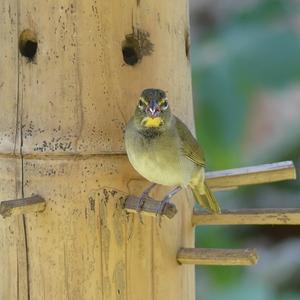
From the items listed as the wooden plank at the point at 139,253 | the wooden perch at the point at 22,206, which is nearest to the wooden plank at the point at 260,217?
the wooden plank at the point at 139,253

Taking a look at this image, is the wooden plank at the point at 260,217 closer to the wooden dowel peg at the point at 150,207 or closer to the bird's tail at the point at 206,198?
the bird's tail at the point at 206,198

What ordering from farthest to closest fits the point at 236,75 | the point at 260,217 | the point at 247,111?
1. the point at 247,111
2. the point at 236,75
3. the point at 260,217

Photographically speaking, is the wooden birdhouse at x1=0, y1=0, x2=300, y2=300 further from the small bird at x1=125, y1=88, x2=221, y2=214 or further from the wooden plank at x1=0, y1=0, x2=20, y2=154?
the small bird at x1=125, y1=88, x2=221, y2=214

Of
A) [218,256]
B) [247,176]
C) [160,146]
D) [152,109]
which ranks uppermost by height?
[152,109]

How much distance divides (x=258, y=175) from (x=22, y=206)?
86 centimetres

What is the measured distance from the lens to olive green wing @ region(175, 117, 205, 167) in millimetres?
3256

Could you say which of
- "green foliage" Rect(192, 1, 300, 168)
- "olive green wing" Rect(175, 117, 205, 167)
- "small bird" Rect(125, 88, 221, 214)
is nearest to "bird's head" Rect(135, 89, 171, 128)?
"small bird" Rect(125, 88, 221, 214)

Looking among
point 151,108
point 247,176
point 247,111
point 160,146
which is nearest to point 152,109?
point 151,108

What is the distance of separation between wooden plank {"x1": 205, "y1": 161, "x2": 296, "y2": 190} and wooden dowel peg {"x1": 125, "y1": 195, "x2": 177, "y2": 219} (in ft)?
1.37

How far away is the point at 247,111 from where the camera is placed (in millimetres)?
4277

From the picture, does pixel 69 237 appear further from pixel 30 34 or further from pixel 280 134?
pixel 280 134

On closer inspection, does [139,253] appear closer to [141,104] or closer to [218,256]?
[218,256]

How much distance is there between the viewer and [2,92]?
328 centimetres

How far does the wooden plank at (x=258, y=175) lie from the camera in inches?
131
